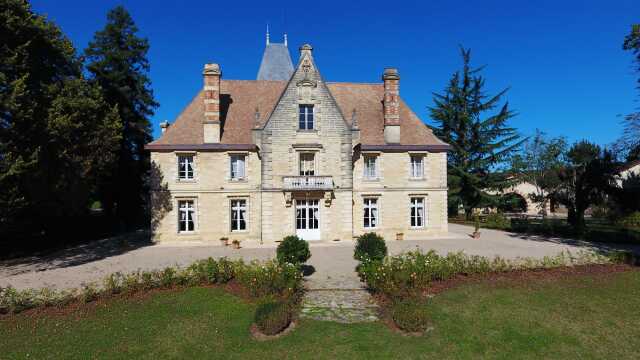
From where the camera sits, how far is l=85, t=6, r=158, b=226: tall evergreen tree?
31375mm

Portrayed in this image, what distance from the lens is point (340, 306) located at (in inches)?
450

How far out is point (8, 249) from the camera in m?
21.2

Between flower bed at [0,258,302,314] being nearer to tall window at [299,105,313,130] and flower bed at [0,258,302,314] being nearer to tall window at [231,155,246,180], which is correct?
tall window at [231,155,246,180]

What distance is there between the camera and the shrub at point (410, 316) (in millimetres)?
9461

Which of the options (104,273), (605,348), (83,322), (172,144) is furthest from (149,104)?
(605,348)

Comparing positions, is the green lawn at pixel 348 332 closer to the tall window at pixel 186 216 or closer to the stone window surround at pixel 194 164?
the tall window at pixel 186 216

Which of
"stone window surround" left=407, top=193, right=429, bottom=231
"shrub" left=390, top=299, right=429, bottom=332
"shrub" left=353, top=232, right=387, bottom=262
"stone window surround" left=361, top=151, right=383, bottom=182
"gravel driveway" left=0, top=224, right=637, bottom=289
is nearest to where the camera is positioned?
"shrub" left=390, top=299, right=429, bottom=332

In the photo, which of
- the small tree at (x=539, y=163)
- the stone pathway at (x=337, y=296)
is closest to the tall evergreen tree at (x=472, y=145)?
the small tree at (x=539, y=163)

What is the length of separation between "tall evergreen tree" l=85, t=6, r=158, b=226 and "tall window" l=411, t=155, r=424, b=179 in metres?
25.7

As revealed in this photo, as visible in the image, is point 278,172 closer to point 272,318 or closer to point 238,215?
point 238,215

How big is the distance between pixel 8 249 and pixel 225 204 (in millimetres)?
13365

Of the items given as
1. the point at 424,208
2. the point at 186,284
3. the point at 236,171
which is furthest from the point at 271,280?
the point at 424,208

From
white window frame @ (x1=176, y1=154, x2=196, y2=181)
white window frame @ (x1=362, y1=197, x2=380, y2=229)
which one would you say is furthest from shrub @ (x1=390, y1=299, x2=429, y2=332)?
white window frame @ (x1=176, y1=154, x2=196, y2=181)

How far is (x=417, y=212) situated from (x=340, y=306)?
54.5 ft
